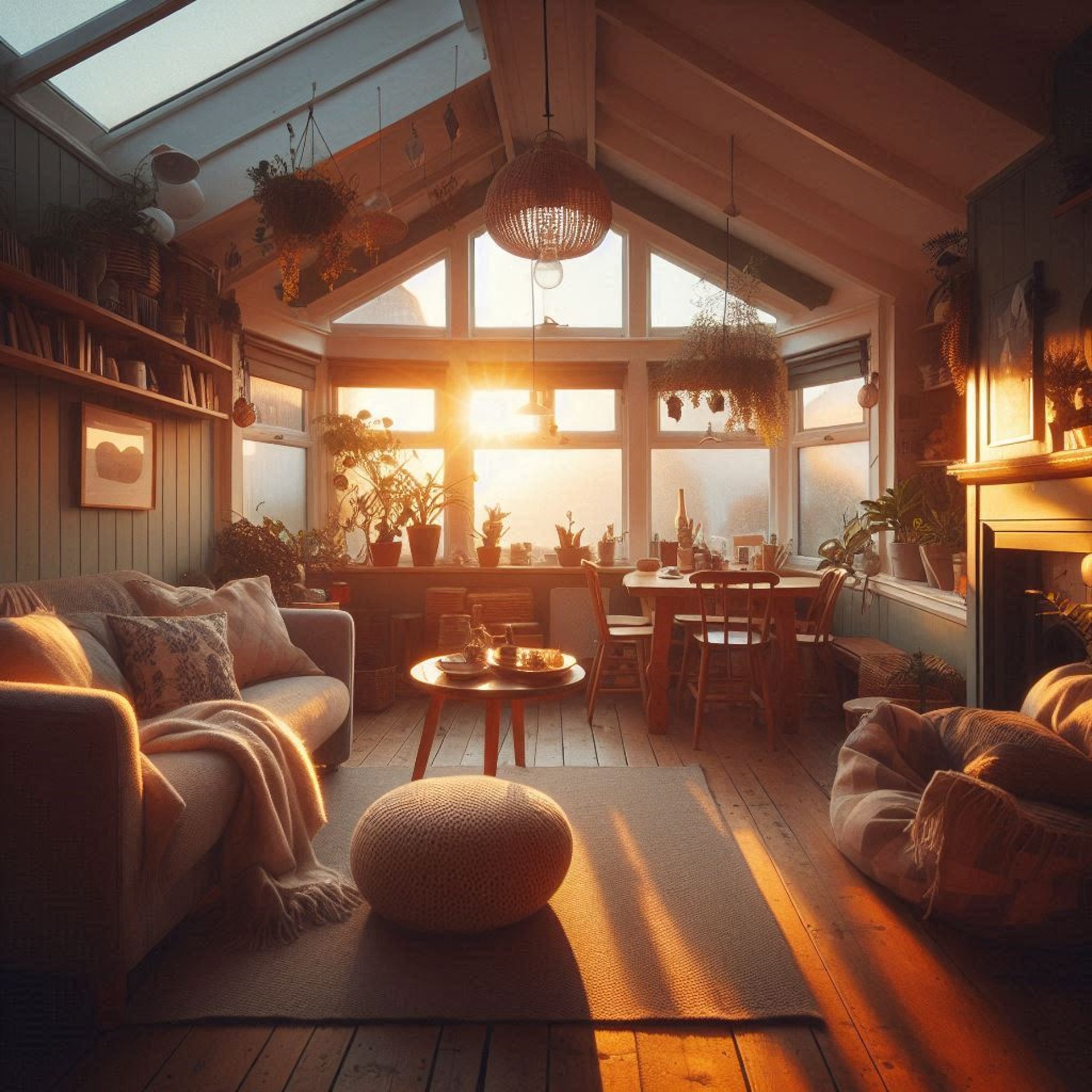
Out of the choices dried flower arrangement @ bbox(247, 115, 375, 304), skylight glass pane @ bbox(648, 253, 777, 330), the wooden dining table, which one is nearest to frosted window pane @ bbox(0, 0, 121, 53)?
dried flower arrangement @ bbox(247, 115, 375, 304)

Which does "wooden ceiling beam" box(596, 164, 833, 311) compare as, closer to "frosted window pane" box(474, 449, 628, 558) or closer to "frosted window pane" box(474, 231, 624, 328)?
"frosted window pane" box(474, 231, 624, 328)

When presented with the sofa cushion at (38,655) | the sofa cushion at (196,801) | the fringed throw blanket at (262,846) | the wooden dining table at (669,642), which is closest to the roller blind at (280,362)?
the wooden dining table at (669,642)

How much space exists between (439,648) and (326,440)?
1582mm

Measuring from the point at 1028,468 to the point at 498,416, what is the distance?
3.66 m

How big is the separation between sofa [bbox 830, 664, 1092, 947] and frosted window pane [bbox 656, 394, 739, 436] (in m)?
3.52

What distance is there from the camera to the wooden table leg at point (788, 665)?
166 inches

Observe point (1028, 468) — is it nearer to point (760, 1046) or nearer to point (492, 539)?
point (760, 1046)

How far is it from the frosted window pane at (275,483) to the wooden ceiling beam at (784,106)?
312cm

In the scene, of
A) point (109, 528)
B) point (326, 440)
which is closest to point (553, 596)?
point (326, 440)

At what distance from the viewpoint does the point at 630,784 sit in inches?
132

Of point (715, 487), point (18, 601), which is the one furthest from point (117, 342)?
point (715, 487)

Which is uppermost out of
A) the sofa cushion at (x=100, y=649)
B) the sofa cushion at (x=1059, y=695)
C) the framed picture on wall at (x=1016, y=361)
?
the framed picture on wall at (x=1016, y=361)

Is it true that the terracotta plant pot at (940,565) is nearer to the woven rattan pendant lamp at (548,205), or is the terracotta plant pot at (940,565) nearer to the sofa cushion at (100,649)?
the woven rattan pendant lamp at (548,205)

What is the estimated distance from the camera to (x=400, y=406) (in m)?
5.89
